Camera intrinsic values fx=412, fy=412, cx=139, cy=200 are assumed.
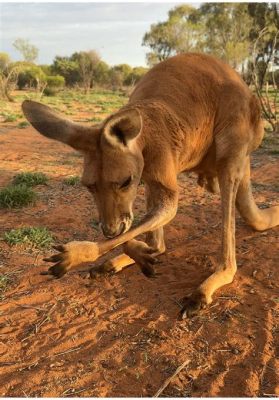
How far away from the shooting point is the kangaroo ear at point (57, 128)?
2809 millimetres

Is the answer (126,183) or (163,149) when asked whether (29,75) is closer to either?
(163,149)

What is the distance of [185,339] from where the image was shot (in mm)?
3027

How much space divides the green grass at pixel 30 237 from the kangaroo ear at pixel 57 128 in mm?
1966

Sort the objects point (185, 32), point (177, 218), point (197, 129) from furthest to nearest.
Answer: point (185, 32), point (177, 218), point (197, 129)

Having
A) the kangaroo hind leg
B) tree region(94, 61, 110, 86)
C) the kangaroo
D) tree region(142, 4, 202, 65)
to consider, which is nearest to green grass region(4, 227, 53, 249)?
the kangaroo

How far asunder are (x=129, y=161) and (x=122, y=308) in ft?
4.33

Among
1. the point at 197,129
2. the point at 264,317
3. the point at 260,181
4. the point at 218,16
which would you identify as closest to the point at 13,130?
the point at 260,181

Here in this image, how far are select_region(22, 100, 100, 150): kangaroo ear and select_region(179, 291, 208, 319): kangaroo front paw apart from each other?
4.97 ft

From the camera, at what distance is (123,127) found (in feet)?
8.76

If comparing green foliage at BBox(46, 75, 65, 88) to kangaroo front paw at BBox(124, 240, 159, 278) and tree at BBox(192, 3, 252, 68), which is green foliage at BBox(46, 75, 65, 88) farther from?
kangaroo front paw at BBox(124, 240, 159, 278)

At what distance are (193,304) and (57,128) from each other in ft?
5.73

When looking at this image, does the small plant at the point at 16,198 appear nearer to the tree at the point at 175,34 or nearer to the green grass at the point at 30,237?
the green grass at the point at 30,237

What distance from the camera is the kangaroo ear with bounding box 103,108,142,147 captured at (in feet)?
8.48

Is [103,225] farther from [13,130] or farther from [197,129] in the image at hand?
[13,130]
